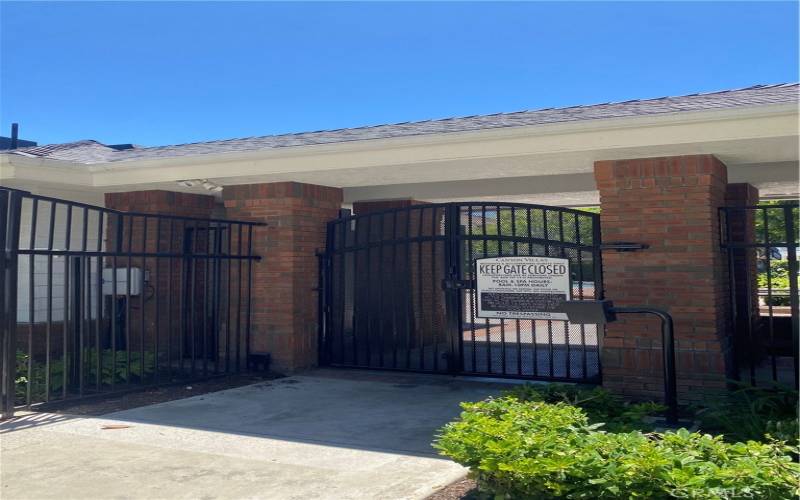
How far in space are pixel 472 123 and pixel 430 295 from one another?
4.37 metres

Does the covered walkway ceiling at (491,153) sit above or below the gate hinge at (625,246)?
above

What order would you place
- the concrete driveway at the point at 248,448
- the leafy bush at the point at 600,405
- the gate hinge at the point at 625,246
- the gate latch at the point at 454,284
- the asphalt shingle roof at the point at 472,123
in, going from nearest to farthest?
the concrete driveway at the point at 248,448 < the leafy bush at the point at 600,405 < the asphalt shingle roof at the point at 472,123 < the gate hinge at the point at 625,246 < the gate latch at the point at 454,284

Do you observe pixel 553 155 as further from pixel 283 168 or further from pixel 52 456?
pixel 52 456

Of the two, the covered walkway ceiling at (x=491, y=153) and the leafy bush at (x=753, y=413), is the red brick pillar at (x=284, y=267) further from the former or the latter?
the leafy bush at (x=753, y=413)

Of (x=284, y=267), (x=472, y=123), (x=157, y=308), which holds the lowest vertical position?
(x=157, y=308)

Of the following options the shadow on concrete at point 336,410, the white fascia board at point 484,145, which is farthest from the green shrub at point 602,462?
the white fascia board at point 484,145

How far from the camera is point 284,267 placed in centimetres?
966

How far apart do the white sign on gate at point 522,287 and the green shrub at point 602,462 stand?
3.58m

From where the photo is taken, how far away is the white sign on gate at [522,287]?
26.4 ft

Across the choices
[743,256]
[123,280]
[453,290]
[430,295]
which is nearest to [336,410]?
[453,290]

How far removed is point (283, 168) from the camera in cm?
859

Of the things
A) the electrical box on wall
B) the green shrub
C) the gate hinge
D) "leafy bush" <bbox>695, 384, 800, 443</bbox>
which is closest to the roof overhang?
the gate hinge

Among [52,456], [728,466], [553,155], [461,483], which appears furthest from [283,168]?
[728,466]

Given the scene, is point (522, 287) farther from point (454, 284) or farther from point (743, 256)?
point (743, 256)
